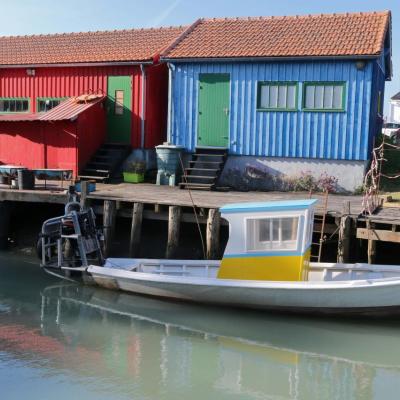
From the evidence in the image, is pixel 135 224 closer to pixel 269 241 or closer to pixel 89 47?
pixel 269 241

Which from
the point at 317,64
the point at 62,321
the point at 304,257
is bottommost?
the point at 62,321

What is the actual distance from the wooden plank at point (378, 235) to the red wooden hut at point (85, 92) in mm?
8990

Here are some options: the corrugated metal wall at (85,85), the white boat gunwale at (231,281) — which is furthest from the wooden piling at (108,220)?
the corrugated metal wall at (85,85)

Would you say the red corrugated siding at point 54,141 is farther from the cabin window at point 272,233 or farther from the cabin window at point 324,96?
the cabin window at point 272,233

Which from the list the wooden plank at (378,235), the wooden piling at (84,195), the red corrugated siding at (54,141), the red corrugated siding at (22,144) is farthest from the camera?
the red corrugated siding at (22,144)

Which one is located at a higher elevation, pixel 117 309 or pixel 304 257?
pixel 304 257

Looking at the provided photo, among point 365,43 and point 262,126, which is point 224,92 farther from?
point 365,43

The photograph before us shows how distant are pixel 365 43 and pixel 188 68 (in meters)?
5.03

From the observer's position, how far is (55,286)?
1266 cm

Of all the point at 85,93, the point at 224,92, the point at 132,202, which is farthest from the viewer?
the point at 85,93

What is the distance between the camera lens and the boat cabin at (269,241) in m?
10.2

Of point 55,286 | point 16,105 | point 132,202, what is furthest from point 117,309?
point 16,105

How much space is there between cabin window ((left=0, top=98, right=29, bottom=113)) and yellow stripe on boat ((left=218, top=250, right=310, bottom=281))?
12.4 m

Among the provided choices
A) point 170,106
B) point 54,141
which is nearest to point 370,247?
point 170,106
